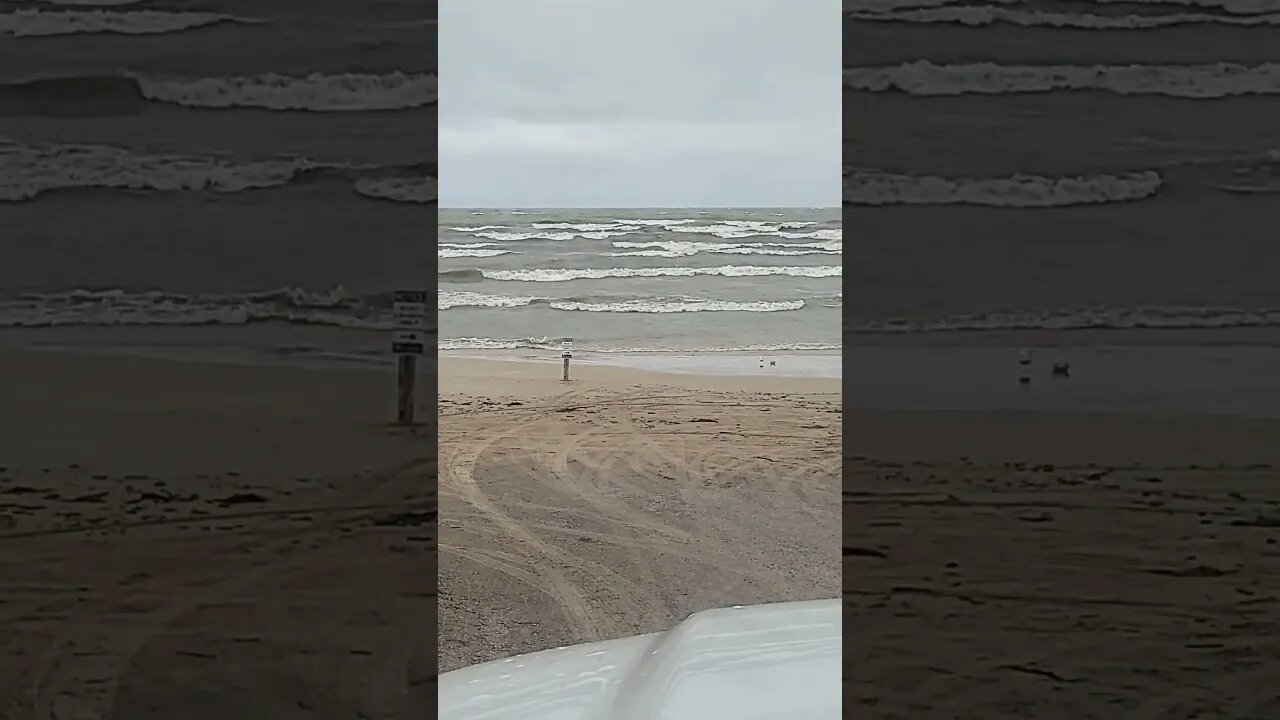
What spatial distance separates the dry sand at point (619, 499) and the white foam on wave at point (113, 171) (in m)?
3.71

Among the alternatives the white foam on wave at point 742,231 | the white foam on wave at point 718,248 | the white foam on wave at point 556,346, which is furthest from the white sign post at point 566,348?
the white foam on wave at point 742,231

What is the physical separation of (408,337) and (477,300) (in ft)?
12.1

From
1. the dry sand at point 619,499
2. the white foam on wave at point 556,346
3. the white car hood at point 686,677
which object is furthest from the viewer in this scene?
the dry sand at point 619,499

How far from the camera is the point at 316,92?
0.86 metres

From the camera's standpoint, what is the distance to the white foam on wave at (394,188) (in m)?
0.86

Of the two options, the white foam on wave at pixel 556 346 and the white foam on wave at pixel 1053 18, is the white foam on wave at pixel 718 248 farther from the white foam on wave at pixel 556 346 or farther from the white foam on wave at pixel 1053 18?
the white foam on wave at pixel 1053 18

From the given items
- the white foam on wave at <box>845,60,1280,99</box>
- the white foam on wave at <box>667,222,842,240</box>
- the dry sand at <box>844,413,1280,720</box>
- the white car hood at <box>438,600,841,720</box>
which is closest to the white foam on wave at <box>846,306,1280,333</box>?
the dry sand at <box>844,413,1280,720</box>

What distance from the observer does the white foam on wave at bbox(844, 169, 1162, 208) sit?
0.86 meters

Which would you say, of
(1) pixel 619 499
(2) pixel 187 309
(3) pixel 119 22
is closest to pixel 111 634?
(2) pixel 187 309

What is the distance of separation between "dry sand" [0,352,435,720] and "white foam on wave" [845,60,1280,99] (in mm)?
496

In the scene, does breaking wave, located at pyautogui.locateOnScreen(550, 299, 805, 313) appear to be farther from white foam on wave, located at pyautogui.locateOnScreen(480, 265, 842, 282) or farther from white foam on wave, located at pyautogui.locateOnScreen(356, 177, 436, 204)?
white foam on wave, located at pyautogui.locateOnScreen(356, 177, 436, 204)

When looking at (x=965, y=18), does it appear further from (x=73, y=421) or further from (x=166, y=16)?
(x=73, y=421)

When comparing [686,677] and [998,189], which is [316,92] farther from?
[686,677]

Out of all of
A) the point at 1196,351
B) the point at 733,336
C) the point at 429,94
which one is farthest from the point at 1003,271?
the point at 733,336
